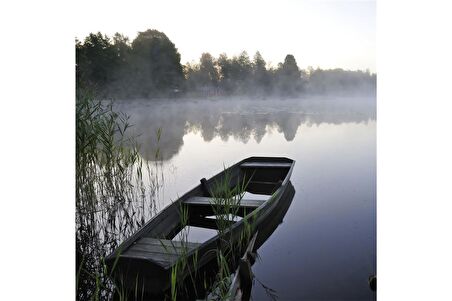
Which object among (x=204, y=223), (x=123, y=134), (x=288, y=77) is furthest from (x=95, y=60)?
(x=288, y=77)

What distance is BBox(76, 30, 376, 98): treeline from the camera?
3228 mm

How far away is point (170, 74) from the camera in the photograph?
410 centimetres

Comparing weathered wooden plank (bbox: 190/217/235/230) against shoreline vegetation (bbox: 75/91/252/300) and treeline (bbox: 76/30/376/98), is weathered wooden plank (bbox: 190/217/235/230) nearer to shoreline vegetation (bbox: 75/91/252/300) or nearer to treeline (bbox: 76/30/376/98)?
shoreline vegetation (bbox: 75/91/252/300)

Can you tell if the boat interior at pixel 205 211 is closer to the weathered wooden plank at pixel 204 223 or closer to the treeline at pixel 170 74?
the weathered wooden plank at pixel 204 223

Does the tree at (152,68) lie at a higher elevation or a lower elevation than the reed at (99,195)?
higher

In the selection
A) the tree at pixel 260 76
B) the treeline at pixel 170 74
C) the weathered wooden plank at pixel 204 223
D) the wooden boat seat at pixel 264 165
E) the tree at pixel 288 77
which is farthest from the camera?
the tree at pixel 288 77

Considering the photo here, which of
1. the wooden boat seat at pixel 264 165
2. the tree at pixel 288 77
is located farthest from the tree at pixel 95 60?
the tree at pixel 288 77

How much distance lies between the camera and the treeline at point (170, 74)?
10.6 feet

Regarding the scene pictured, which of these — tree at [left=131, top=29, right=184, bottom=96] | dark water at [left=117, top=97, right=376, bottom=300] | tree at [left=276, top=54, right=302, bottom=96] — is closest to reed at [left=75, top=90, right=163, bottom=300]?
dark water at [left=117, top=97, right=376, bottom=300]

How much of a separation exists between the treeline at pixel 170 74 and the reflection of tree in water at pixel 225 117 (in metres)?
0.21

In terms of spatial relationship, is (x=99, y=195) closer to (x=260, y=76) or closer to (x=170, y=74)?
(x=170, y=74)
